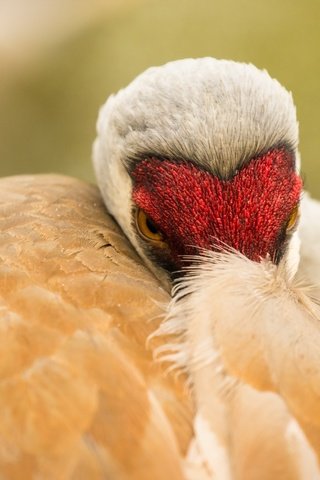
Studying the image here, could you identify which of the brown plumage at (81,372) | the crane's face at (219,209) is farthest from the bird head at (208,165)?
Result: the brown plumage at (81,372)

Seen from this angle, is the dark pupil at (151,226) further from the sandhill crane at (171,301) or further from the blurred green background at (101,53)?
the blurred green background at (101,53)

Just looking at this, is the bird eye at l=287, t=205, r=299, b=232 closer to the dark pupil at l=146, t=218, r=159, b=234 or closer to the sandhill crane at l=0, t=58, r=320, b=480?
the sandhill crane at l=0, t=58, r=320, b=480

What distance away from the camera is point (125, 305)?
0.95 m

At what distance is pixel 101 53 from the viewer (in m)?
3.17

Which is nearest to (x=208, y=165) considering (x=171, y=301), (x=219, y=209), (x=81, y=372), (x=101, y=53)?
(x=219, y=209)

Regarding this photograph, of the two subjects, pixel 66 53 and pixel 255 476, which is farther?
pixel 66 53

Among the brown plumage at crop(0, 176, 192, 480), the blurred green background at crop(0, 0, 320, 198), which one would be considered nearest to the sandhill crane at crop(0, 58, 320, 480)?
the brown plumage at crop(0, 176, 192, 480)

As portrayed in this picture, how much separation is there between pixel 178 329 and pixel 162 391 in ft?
0.38

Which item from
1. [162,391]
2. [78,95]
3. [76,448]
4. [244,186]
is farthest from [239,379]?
[78,95]

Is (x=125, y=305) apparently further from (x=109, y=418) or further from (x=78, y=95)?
(x=78, y=95)

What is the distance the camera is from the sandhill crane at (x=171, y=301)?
78 cm

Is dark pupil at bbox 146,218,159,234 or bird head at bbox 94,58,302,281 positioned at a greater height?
bird head at bbox 94,58,302,281

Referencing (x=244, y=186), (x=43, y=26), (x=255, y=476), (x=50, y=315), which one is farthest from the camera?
(x=43, y=26)

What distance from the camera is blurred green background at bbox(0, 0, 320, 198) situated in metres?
3.02
